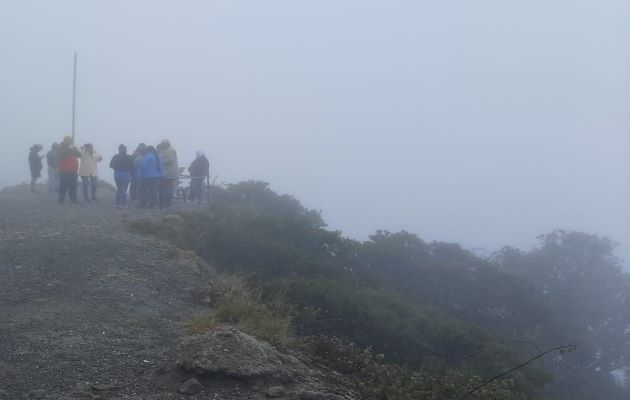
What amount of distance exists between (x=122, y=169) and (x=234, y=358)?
13.7 meters

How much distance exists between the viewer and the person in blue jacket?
63.5 feet

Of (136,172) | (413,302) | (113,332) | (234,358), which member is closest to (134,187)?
(136,172)

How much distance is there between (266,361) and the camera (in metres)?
7.00

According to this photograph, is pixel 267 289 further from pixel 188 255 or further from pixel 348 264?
pixel 348 264

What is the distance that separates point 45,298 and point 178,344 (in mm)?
2527

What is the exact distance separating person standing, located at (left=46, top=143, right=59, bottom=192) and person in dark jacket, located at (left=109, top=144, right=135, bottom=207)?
4035 millimetres

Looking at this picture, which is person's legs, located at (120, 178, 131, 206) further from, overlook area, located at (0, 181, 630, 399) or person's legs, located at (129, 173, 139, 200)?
overlook area, located at (0, 181, 630, 399)

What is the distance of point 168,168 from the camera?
69.9 ft

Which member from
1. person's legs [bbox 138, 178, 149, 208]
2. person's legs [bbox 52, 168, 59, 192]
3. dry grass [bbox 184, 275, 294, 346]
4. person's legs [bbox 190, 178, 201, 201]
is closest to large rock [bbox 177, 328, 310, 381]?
dry grass [bbox 184, 275, 294, 346]

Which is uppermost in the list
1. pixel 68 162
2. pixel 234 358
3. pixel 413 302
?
pixel 68 162

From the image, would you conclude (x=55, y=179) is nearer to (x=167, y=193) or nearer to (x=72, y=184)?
(x=72, y=184)

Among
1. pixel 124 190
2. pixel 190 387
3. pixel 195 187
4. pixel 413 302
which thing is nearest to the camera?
pixel 190 387

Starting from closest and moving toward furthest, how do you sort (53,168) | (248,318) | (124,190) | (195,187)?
(248,318) → (124,190) → (195,187) → (53,168)

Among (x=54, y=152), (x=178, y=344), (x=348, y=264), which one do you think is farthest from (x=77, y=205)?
(x=178, y=344)
